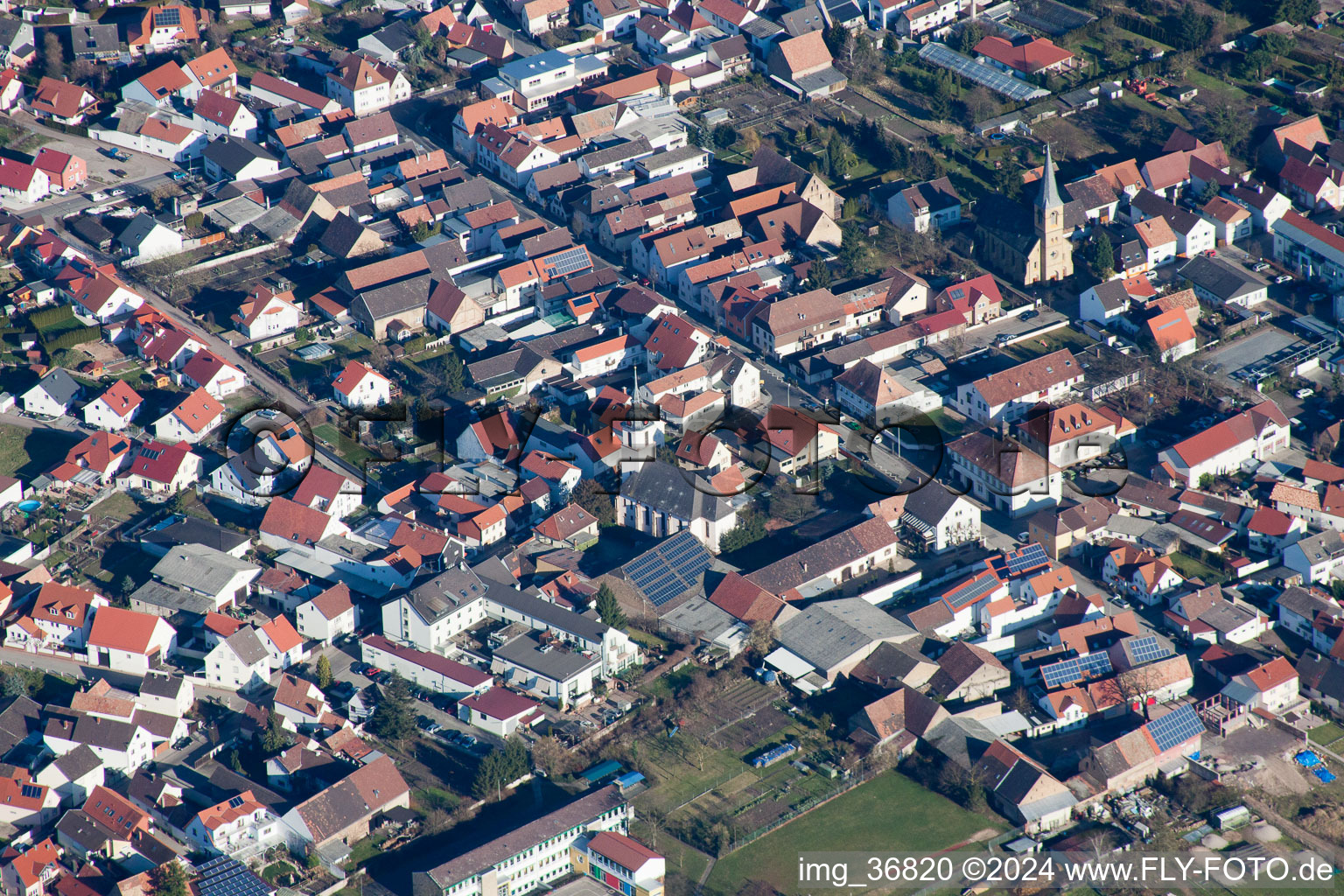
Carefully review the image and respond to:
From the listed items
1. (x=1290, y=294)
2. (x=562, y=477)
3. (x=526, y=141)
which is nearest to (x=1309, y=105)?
(x=1290, y=294)

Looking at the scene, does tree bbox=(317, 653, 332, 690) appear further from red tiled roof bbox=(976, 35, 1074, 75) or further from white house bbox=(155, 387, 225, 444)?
red tiled roof bbox=(976, 35, 1074, 75)

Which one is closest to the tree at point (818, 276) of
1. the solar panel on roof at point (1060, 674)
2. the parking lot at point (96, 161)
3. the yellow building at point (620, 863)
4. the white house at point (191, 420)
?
the solar panel on roof at point (1060, 674)

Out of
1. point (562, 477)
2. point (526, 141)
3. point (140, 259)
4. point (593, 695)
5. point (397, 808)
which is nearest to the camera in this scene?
point (397, 808)

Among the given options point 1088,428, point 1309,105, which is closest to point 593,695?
point 1088,428

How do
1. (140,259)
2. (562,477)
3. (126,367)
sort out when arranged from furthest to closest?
(140,259)
(126,367)
(562,477)

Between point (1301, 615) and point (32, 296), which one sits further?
point (32, 296)

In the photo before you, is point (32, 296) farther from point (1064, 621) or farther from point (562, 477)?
point (1064, 621)
